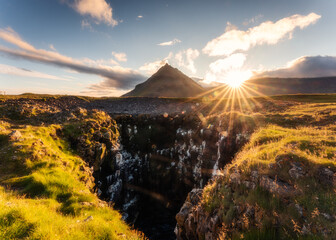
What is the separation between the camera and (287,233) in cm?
488

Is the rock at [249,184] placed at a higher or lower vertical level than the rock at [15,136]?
lower

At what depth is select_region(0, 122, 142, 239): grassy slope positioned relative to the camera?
470 cm

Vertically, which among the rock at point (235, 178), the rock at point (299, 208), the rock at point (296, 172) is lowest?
the rock at point (235, 178)

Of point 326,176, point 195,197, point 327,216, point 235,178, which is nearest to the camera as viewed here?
point 327,216

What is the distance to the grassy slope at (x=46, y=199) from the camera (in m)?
4.70

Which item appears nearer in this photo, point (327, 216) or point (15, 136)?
point (327, 216)

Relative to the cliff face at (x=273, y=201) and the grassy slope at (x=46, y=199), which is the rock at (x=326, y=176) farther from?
the grassy slope at (x=46, y=199)

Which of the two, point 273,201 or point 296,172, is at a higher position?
point 296,172

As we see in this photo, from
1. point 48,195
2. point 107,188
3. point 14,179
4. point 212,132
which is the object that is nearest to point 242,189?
point 48,195

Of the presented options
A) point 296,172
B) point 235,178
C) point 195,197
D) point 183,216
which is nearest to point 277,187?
point 296,172

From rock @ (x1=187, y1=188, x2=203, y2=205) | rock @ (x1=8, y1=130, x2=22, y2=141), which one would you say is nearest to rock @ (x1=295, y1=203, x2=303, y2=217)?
rock @ (x1=187, y1=188, x2=203, y2=205)

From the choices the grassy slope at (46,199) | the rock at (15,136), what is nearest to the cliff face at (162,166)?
the grassy slope at (46,199)

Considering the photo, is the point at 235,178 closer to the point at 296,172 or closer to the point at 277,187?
the point at 277,187

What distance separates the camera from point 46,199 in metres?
7.40
